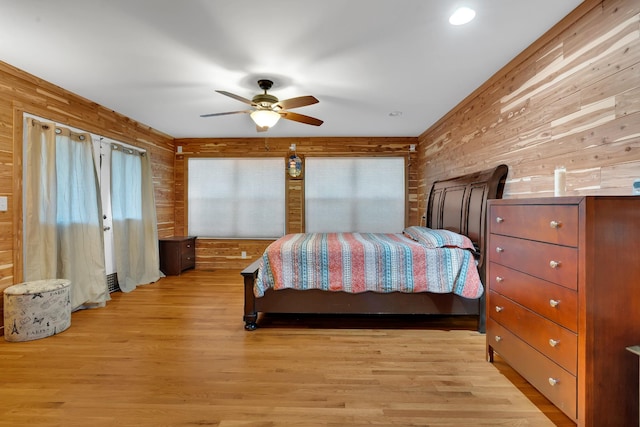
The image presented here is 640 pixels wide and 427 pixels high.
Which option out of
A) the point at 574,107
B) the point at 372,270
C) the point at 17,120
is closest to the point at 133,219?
the point at 17,120

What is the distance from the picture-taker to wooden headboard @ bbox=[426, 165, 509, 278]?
2.77 metres

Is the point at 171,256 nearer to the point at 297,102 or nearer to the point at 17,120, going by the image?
the point at 17,120

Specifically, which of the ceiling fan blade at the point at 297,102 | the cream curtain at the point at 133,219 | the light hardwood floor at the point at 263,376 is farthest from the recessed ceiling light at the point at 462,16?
the cream curtain at the point at 133,219

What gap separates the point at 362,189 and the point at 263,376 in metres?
3.89

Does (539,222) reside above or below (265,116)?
below

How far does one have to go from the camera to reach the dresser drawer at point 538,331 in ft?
4.64

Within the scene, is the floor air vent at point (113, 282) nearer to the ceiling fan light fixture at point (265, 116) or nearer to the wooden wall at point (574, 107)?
the ceiling fan light fixture at point (265, 116)

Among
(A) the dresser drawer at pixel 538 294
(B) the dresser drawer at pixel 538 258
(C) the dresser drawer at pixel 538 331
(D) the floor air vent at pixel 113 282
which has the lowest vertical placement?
(D) the floor air vent at pixel 113 282

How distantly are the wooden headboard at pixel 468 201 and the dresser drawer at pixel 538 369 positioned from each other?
0.87 m

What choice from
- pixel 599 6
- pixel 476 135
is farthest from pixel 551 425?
pixel 476 135

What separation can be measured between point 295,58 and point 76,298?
137 inches

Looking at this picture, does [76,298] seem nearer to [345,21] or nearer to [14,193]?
[14,193]

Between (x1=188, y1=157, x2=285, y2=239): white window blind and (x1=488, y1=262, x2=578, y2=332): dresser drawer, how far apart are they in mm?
4012

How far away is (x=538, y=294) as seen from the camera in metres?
1.63
